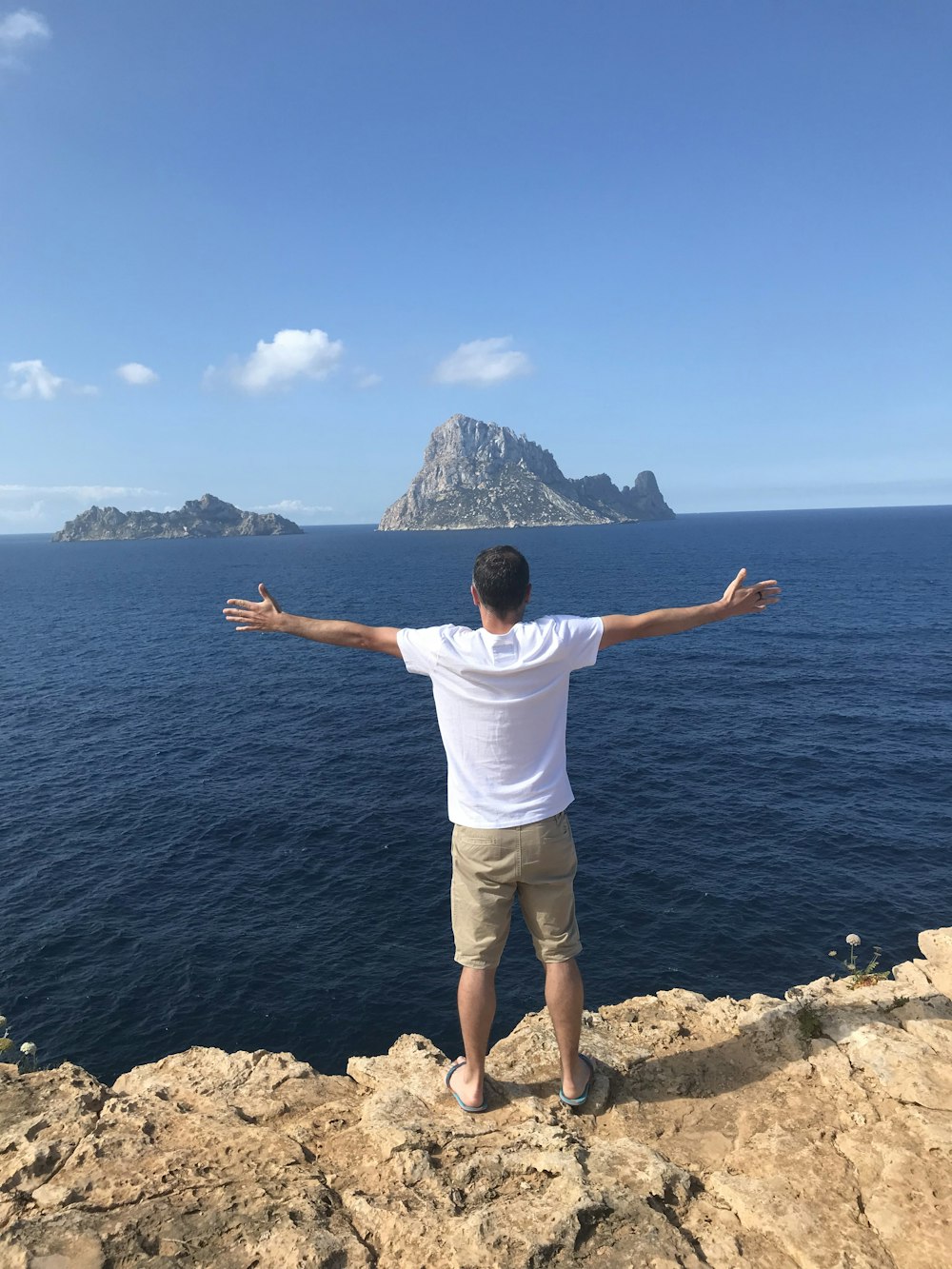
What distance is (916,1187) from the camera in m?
5.14

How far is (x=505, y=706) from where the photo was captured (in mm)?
5555

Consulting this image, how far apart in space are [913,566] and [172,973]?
14061 cm

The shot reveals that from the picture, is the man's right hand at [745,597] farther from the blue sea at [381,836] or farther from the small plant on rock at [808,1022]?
the blue sea at [381,836]

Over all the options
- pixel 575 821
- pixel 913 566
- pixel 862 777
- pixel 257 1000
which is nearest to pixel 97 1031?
pixel 257 1000

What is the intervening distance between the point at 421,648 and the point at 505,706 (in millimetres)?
815

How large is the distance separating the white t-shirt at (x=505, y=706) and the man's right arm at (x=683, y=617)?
0.17 metres

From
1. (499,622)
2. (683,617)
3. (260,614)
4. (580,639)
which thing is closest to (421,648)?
(499,622)

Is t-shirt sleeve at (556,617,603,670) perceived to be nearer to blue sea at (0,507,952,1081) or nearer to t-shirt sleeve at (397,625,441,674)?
t-shirt sleeve at (397,625,441,674)

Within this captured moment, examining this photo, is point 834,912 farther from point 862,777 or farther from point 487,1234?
point 487,1234

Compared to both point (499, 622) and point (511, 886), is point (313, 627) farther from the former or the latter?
point (511, 886)

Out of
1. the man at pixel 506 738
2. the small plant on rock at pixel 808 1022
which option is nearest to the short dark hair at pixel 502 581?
the man at pixel 506 738

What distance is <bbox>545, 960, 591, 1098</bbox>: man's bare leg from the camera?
6.07 meters

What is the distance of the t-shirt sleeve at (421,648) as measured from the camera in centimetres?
563

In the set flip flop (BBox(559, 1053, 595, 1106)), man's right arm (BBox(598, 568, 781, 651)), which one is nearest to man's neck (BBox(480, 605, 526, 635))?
man's right arm (BBox(598, 568, 781, 651))
